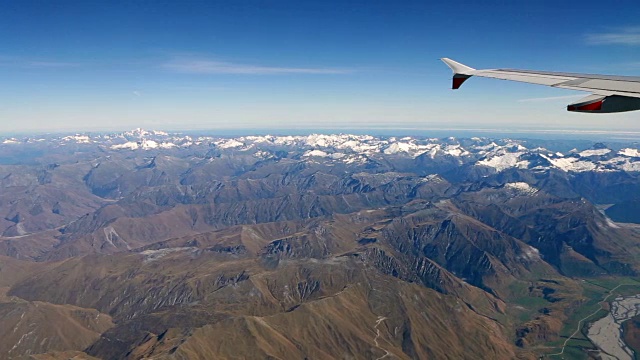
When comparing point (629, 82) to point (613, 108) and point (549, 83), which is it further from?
point (613, 108)

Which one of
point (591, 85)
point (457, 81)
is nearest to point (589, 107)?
point (591, 85)

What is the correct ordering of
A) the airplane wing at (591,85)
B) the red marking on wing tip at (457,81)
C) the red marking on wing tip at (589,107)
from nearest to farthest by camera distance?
the red marking on wing tip at (589,107)
the airplane wing at (591,85)
the red marking on wing tip at (457,81)

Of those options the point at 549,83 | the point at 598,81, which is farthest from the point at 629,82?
the point at 549,83

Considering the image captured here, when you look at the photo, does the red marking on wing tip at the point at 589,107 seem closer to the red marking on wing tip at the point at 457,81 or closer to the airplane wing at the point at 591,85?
the airplane wing at the point at 591,85

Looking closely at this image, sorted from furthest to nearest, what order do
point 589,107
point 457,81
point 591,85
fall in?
point 457,81
point 591,85
point 589,107

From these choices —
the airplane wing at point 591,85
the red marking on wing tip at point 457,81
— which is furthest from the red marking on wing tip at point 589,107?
the red marking on wing tip at point 457,81

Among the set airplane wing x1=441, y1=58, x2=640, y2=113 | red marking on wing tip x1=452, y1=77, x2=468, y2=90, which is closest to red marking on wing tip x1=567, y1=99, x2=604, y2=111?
airplane wing x1=441, y1=58, x2=640, y2=113

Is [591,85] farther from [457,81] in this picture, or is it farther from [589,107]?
[457,81]

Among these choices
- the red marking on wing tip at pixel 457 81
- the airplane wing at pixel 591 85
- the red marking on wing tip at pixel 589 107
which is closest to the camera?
the red marking on wing tip at pixel 589 107
